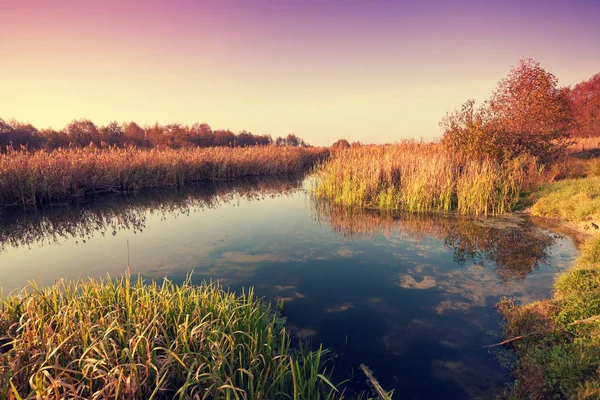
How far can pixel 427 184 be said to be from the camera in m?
12.4

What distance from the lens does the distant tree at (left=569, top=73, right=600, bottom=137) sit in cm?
4474

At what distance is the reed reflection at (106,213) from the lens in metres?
9.29

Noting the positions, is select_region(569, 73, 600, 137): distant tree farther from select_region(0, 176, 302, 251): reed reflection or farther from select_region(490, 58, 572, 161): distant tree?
select_region(0, 176, 302, 251): reed reflection

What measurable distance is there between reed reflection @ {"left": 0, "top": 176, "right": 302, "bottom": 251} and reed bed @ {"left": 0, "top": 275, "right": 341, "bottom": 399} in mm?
6774

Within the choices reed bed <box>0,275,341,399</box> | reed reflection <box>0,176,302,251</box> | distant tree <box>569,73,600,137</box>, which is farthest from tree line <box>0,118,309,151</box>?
distant tree <box>569,73,600,137</box>

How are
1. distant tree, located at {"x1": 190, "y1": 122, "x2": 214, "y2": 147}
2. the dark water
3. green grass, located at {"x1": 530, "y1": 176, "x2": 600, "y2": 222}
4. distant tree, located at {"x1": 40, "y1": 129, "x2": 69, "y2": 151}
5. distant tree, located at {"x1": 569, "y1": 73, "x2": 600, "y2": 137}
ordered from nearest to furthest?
the dark water
green grass, located at {"x1": 530, "y1": 176, "x2": 600, "y2": 222}
distant tree, located at {"x1": 40, "y1": 129, "x2": 69, "y2": 151}
distant tree, located at {"x1": 569, "y1": 73, "x2": 600, "y2": 137}
distant tree, located at {"x1": 190, "y1": 122, "x2": 214, "y2": 147}

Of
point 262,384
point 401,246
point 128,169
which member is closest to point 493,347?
point 262,384

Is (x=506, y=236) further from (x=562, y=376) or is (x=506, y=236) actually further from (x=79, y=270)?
(x=79, y=270)

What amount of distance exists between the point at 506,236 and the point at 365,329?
6.66 m

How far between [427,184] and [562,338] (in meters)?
8.95

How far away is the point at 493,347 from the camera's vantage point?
423 cm

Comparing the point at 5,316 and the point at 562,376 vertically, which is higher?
the point at 5,316

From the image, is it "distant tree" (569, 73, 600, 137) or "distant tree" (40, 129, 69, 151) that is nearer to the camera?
"distant tree" (40, 129, 69, 151)

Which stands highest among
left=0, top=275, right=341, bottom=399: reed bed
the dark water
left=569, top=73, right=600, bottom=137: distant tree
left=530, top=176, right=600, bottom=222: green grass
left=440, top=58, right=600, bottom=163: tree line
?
left=569, top=73, right=600, bottom=137: distant tree
